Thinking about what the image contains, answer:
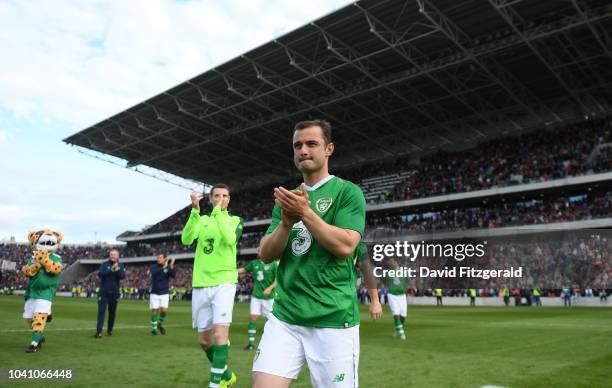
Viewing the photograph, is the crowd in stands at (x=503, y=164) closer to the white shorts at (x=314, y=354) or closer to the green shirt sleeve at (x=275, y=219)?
the green shirt sleeve at (x=275, y=219)

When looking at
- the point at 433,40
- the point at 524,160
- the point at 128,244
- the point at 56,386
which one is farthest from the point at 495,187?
the point at 128,244

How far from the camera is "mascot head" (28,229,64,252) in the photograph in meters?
10.4

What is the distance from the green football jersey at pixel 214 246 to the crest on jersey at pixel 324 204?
3359 mm

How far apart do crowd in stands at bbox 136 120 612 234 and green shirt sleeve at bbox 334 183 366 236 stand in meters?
34.7

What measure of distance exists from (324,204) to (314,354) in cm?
91

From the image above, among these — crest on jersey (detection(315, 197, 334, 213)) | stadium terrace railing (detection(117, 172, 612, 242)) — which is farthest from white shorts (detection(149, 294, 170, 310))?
stadium terrace railing (detection(117, 172, 612, 242))

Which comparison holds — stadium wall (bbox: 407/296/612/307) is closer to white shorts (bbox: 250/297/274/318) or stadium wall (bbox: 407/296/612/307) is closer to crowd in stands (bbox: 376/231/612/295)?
crowd in stands (bbox: 376/231/612/295)

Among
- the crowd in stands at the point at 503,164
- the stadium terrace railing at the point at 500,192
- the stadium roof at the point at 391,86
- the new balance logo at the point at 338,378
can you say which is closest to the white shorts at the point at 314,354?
the new balance logo at the point at 338,378

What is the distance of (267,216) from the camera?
52.7 meters

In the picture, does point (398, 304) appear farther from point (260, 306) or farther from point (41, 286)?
point (41, 286)

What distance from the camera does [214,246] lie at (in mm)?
6520

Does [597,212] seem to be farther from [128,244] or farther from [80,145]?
[128,244]

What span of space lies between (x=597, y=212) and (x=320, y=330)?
3418 cm

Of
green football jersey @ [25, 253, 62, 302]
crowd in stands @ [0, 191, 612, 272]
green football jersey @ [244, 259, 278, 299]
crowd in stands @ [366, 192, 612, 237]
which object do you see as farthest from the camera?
crowd in stands @ [0, 191, 612, 272]
